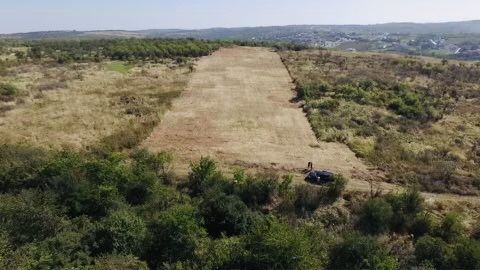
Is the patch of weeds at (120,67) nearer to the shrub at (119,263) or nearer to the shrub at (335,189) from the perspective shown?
the shrub at (335,189)

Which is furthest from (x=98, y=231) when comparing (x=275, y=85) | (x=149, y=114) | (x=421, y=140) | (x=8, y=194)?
(x=275, y=85)

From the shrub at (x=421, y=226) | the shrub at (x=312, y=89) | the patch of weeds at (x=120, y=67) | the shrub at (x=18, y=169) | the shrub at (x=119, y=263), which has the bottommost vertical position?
the shrub at (x=421, y=226)

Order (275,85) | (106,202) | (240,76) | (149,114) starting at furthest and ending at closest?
1. (240,76)
2. (275,85)
3. (149,114)
4. (106,202)

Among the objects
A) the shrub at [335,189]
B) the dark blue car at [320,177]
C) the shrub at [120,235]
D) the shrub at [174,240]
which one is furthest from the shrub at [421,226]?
the shrub at [120,235]

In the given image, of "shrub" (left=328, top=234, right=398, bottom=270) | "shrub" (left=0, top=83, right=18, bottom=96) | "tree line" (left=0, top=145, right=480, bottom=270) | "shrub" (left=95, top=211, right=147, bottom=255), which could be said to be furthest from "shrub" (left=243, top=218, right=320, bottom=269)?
"shrub" (left=0, top=83, right=18, bottom=96)

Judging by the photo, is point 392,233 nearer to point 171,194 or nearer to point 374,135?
point 171,194

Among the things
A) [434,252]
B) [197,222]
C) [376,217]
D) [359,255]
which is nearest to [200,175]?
[197,222]
